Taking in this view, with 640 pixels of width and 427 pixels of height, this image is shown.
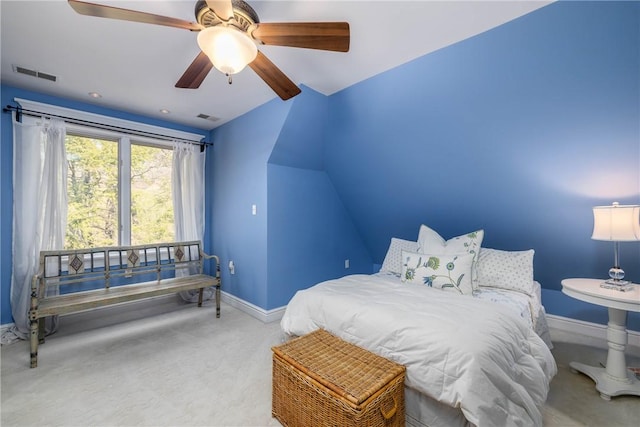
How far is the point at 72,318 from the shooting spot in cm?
308

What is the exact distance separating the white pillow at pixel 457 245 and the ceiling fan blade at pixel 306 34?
1.90 metres

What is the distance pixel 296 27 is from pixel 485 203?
2.46 m

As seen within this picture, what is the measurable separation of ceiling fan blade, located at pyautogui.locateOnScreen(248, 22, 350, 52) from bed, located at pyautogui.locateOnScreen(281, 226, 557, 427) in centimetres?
157

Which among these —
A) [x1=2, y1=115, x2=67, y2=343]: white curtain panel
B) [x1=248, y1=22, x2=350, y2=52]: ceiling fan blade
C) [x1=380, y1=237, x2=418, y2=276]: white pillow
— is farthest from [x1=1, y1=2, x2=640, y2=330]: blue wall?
[x1=248, y1=22, x2=350, y2=52]: ceiling fan blade

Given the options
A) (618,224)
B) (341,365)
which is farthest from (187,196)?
(618,224)

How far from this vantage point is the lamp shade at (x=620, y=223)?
1869 millimetres

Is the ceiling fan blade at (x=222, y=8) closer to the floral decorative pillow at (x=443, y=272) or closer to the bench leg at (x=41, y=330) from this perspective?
the floral decorative pillow at (x=443, y=272)

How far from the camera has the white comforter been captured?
130 cm

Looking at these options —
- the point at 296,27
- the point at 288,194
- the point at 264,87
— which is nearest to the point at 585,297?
the point at 296,27

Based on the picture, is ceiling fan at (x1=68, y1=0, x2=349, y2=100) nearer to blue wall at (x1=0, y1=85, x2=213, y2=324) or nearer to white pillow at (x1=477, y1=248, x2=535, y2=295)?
white pillow at (x1=477, y1=248, x2=535, y2=295)

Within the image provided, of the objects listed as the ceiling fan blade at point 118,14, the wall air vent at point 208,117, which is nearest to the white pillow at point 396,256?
the ceiling fan blade at point 118,14

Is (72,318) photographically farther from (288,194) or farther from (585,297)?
(585,297)

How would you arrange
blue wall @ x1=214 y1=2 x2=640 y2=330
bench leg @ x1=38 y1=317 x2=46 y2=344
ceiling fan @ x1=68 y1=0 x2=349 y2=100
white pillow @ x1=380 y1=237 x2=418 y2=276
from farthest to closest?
1. white pillow @ x1=380 y1=237 x2=418 y2=276
2. bench leg @ x1=38 y1=317 x2=46 y2=344
3. blue wall @ x1=214 y1=2 x2=640 y2=330
4. ceiling fan @ x1=68 y1=0 x2=349 y2=100

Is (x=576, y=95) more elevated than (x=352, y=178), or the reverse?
(x=576, y=95)
